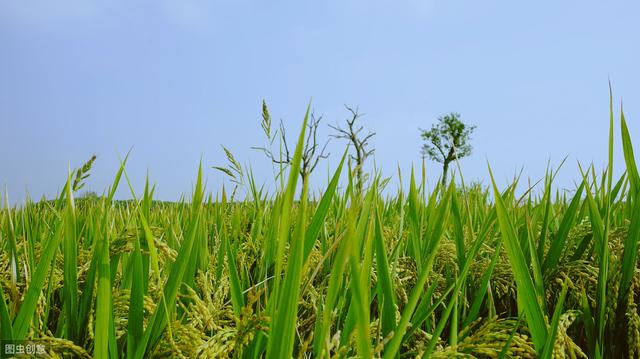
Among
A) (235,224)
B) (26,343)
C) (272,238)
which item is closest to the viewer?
(26,343)

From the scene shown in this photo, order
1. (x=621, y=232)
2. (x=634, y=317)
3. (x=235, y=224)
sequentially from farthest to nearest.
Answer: (x=235, y=224) → (x=621, y=232) → (x=634, y=317)

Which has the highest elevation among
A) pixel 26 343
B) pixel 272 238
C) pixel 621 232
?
pixel 621 232

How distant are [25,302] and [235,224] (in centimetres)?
111

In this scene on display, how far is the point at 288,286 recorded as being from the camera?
716 millimetres

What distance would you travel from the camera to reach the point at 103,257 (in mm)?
951

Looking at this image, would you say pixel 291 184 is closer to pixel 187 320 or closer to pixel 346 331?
pixel 346 331

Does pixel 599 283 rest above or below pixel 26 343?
above

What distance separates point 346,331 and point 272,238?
0.50 meters

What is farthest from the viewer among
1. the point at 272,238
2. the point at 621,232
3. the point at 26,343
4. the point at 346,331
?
the point at 621,232

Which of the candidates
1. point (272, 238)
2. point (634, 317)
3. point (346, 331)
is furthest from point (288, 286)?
point (634, 317)

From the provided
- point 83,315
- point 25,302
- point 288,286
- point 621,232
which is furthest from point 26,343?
point 621,232

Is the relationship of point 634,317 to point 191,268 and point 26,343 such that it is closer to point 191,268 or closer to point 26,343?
point 191,268

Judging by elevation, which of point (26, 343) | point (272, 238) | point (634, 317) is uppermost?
point (272, 238)

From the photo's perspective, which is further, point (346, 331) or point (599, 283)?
point (599, 283)
